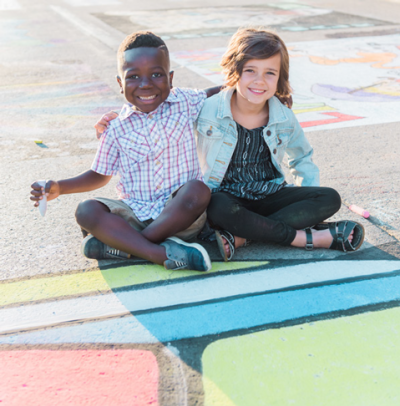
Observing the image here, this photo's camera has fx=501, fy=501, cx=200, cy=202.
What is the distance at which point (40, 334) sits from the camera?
6.42 feet

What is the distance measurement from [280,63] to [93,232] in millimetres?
1316

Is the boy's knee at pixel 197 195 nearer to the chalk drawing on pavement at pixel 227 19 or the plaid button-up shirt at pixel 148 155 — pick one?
the plaid button-up shirt at pixel 148 155

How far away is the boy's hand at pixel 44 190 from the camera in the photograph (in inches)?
91.5

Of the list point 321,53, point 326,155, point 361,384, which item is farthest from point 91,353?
point 321,53

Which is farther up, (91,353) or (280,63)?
(280,63)

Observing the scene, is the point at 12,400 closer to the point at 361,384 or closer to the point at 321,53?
the point at 361,384

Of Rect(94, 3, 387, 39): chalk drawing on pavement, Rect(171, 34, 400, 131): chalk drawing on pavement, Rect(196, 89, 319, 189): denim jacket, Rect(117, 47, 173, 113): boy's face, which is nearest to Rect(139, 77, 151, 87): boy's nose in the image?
Rect(117, 47, 173, 113): boy's face

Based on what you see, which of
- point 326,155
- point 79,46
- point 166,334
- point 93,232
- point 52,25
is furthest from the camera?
point 52,25

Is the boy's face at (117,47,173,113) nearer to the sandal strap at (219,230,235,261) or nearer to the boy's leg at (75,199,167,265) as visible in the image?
the boy's leg at (75,199,167,265)

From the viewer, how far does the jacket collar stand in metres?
2.70

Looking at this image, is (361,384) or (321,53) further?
(321,53)

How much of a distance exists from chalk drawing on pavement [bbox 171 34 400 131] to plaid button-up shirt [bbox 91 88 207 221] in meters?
2.06

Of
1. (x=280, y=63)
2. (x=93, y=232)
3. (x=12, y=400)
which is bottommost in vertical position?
(x=12, y=400)

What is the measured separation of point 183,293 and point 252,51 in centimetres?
129
